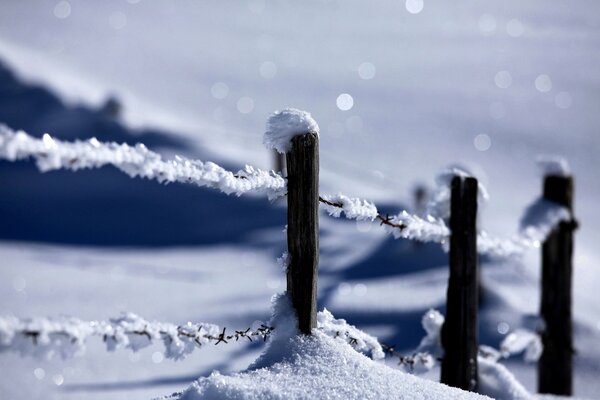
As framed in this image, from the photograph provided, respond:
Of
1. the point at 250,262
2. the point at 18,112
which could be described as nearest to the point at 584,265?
the point at 250,262

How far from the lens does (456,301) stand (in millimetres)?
3240

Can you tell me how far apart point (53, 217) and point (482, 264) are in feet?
27.6

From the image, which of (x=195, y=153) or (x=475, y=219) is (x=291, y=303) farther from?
(x=195, y=153)

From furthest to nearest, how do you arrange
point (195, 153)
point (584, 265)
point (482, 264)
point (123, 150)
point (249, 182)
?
point (195, 153)
point (584, 265)
point (482, 264)
point (249, 182)
point (123, 150)

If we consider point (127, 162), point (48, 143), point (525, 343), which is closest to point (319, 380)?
point (127, 162)

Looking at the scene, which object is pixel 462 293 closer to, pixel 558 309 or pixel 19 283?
pixel 558 309

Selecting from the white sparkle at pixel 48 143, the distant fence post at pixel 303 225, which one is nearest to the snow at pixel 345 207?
the distant fence post at pixel 303 225

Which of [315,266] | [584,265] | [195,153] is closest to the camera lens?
[315,266]

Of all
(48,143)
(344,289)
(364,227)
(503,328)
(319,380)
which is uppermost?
(364,227)

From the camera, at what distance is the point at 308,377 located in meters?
2.20

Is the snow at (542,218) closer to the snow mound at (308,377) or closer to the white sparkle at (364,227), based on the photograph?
the snow mound at (308,377)

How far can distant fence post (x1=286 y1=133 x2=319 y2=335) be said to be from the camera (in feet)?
7.88

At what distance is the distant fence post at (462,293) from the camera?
323cm

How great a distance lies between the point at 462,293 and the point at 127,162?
1.96 m
